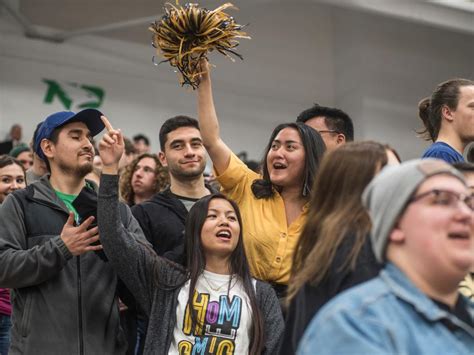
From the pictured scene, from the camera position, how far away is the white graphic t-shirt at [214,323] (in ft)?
12.9

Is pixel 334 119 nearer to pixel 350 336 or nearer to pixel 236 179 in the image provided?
pixel 236 179

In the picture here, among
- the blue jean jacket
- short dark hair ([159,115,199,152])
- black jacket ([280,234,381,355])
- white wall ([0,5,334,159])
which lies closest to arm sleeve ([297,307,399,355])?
the blue jean jacket

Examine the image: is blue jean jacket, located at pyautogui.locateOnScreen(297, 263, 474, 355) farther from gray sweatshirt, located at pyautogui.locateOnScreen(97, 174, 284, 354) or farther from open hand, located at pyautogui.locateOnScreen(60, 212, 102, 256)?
open hand, located at pyautogui.locateOnScreen(60, 212, 102, 256)

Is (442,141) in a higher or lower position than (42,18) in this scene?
lower

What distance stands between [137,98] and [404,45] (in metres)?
4.52

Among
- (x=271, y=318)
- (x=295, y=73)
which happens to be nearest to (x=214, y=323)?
(x=271, y=318)

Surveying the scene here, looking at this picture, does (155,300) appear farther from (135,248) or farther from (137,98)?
(137,98)

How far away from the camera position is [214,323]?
394 cm

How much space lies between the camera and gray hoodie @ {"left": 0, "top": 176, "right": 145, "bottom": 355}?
4.07 m

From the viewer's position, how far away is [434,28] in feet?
51.0

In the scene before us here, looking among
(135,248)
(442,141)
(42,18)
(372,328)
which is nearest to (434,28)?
(42,18)

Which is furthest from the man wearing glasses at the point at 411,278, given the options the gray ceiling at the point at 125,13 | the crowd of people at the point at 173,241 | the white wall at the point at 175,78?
the white wall at the point at 175,78

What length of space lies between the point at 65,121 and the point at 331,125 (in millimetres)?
1433

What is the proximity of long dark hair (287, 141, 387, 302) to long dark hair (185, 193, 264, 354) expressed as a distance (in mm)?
1208
